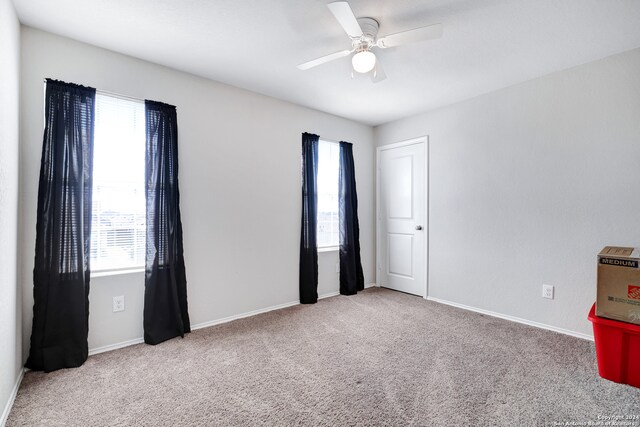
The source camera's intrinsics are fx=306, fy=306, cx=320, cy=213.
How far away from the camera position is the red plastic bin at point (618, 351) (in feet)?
6.65

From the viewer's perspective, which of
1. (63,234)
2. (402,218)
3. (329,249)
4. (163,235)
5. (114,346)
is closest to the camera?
(63,234)

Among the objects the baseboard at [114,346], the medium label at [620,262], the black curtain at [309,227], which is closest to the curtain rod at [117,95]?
the black curtain at [309,227]

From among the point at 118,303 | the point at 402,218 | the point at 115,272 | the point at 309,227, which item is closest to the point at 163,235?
the point at 115,272

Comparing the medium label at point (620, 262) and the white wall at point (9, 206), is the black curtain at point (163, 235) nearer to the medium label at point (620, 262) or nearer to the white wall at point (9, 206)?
the white wall at point (9, 206)

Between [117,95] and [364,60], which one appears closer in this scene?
[364,60]

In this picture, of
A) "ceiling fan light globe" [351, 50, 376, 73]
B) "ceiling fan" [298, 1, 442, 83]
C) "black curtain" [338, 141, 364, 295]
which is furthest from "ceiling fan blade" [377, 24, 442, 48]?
"black curtain" [338, 141, 364, 295]

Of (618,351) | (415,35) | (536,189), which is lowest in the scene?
(618,351)

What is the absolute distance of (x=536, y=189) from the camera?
3.07 meters

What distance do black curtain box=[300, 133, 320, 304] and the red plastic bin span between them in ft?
8.73

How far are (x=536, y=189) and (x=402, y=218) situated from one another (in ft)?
5.49

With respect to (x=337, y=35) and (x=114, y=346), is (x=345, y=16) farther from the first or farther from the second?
(x=114, y=346)

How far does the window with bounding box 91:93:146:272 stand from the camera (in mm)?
2539

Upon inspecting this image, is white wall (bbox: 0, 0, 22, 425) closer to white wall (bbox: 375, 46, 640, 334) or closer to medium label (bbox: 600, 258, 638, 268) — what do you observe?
medium label (bbox: 600, 258, 638, 268)

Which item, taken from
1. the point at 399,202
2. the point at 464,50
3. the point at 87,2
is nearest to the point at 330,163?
the point at 399,202
